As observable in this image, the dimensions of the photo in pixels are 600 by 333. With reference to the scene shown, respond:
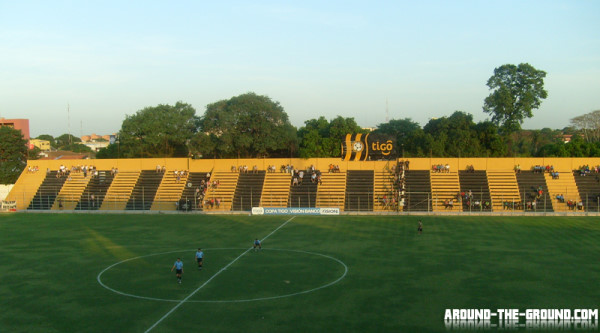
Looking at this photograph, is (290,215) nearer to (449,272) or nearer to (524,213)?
(524,213)

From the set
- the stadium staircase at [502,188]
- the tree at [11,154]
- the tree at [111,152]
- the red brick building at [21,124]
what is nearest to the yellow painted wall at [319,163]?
the stadium staircase at [502,188]

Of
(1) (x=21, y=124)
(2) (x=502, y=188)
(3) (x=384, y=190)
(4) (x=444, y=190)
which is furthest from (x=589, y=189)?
(1) (x=21, y=124)

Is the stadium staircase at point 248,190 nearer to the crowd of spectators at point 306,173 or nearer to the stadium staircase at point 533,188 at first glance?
the crowd of spectators at point 306,173

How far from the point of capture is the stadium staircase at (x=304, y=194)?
6303cm

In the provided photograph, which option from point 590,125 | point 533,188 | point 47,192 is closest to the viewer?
point 533,188

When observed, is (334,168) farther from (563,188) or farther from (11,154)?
(11,154)

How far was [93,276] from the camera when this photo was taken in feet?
92.8

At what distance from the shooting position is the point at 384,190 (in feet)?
208

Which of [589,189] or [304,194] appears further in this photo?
[304,194]

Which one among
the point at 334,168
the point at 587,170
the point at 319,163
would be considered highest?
the point at 319,163

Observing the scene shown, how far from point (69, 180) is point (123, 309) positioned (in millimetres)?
56979

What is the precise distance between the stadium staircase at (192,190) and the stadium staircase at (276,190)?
27.2 ft

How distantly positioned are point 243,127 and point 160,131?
14.3 metres

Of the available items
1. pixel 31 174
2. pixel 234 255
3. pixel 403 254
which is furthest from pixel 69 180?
pixel 403 254
